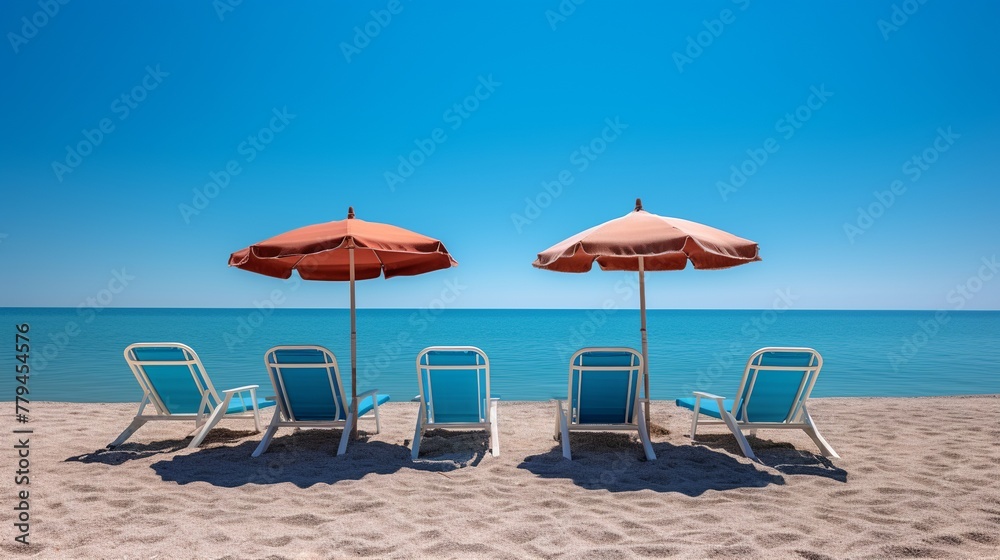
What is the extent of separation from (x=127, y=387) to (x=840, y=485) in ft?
39.9

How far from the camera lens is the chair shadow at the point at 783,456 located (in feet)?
13.5

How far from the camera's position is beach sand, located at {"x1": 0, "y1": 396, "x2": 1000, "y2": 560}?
2.72 m

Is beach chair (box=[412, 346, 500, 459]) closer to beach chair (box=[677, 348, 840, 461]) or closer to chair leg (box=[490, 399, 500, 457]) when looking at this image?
chair leg (box=[490, 399, 500, 457])

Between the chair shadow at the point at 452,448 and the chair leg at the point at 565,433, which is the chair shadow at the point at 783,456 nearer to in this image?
the chair leg at the point at 565,433

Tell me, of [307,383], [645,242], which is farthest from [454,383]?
[645,242]

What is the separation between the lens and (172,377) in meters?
4.95

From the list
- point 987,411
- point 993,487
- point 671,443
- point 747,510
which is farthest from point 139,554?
point 987,411

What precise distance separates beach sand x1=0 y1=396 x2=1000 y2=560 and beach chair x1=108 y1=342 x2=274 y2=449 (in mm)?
276

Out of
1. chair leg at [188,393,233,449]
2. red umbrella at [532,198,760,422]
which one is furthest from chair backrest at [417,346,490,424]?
chair leg at [188,393,233,449]

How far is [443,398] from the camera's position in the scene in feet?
15.6

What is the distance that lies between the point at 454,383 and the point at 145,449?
2.87 metres

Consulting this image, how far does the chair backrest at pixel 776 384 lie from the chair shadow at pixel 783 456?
1.00 ft

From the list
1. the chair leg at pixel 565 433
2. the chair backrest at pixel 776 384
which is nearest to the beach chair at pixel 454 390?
the chair leg at pixel 565 433

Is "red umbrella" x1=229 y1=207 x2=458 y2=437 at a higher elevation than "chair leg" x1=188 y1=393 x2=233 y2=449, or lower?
higher
